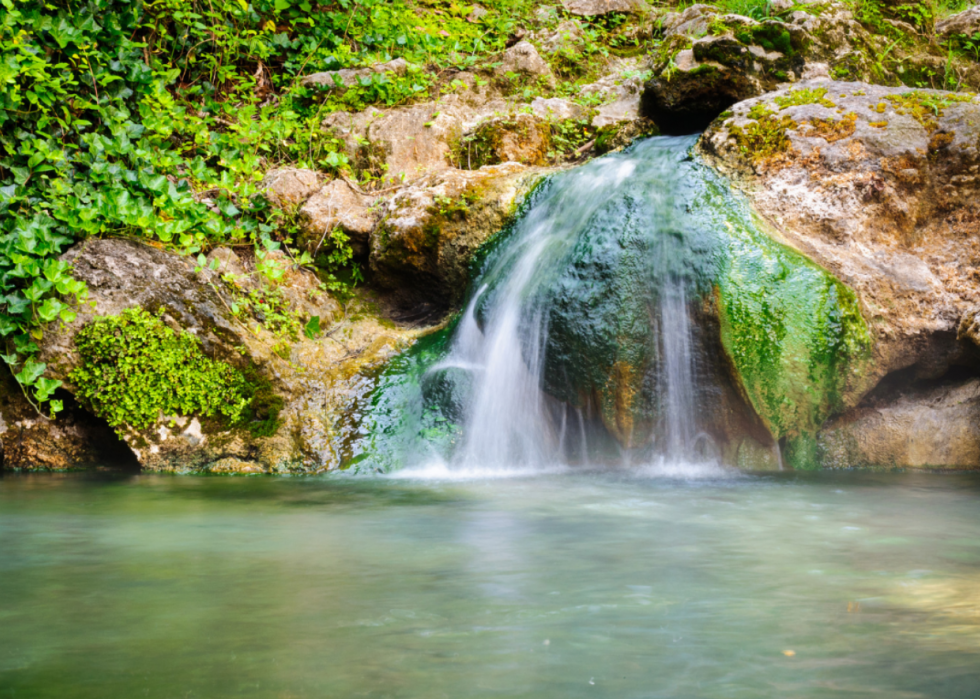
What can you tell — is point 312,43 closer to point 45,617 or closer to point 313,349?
point 313,349

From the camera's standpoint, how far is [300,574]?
9.16ft

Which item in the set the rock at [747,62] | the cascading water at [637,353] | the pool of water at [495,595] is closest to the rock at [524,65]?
the rock at [747,62]

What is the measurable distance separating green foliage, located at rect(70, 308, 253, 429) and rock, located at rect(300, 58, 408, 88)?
3647mm

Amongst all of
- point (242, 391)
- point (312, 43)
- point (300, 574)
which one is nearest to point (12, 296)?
point (242, 391)

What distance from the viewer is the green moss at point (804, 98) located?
5918mm

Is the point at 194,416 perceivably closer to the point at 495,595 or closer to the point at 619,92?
the point at 495,595

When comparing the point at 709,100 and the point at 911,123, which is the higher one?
the point at 709,100

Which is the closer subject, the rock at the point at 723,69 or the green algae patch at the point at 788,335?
the green algae patch at the point at 788,335

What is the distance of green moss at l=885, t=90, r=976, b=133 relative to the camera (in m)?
5.69

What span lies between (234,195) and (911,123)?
5.25m

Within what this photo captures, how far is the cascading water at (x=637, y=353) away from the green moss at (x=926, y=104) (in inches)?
53.8

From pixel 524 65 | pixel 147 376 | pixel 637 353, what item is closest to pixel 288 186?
pixel 147 376

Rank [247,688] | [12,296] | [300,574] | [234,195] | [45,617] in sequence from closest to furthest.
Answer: [247,688] < [45,617] < [300,574] < [12,296] < [234,195]

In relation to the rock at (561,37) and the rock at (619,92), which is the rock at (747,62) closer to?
the rock at (619,92)
